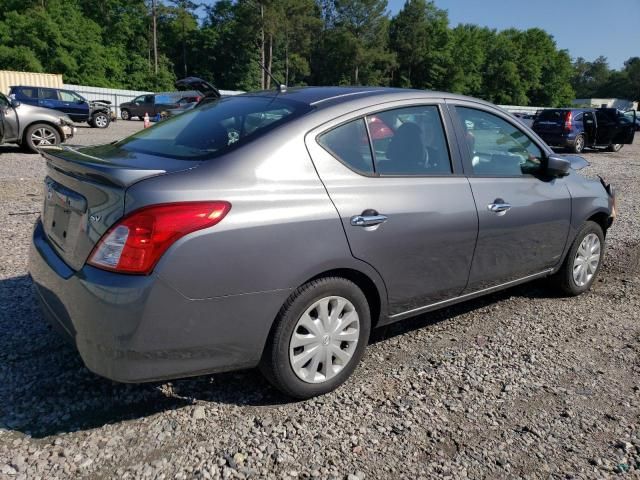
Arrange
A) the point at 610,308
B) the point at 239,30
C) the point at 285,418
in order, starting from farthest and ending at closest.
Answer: the point at 239,30, the point at 610,308, the point at 285,418

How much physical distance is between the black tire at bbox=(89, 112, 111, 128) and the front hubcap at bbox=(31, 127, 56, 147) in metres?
12.8

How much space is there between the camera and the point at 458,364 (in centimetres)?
344

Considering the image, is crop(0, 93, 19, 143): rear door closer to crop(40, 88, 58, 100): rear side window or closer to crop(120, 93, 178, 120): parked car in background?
crop(40, 88, 58, 100): rear side window

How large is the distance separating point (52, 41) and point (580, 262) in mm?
53108

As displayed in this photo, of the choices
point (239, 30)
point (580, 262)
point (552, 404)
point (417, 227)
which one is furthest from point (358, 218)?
point (239, 30)

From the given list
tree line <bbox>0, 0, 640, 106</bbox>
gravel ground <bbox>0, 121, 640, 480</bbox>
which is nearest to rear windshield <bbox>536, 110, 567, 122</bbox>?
gravel ground <bbox>0, 121, 640, 480</bbox>

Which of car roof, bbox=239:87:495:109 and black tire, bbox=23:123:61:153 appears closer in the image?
car roof, bbox=239:87:495:109

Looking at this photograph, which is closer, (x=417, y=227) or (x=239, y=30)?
(x=417, y=227)

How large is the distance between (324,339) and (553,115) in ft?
62.3

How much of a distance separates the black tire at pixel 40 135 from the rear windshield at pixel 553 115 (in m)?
15.9

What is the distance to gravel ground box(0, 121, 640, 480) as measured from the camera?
2.45 meters

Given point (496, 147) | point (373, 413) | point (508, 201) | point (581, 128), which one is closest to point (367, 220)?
point (373, 413)

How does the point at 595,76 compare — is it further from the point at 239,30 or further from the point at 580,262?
the point at 580,262

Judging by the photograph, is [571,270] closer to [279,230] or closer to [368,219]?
[368,219]
